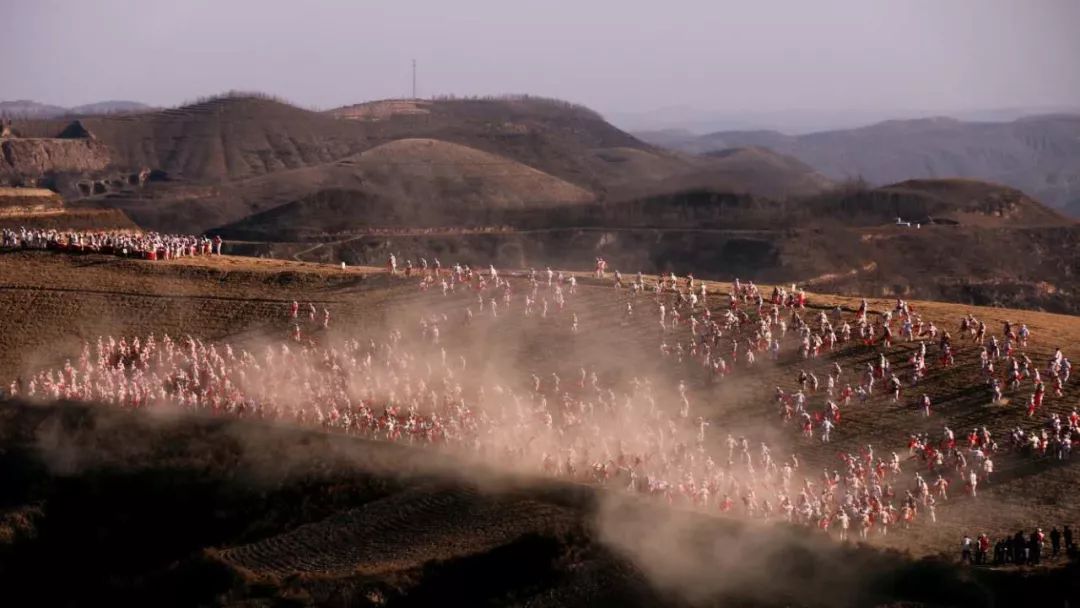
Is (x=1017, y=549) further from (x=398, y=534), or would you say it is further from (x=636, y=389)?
(x=398, y=534)

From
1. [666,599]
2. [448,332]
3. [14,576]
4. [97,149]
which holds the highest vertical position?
[97,149]

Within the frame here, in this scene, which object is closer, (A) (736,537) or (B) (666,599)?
(B) (666,599)

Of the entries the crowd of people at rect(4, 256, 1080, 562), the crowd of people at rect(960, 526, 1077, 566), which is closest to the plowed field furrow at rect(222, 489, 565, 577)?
the crowd of people at rect(4, 256, 1080, 562)

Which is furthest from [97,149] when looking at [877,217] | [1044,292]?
[1044,292]

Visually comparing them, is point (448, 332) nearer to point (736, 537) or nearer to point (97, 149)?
point (736, 537)

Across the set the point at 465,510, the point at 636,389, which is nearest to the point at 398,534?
the point at 465,510

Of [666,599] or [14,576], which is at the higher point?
[666,599]

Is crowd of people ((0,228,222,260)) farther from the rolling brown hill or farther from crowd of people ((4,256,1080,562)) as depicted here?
the rolling brown hill
